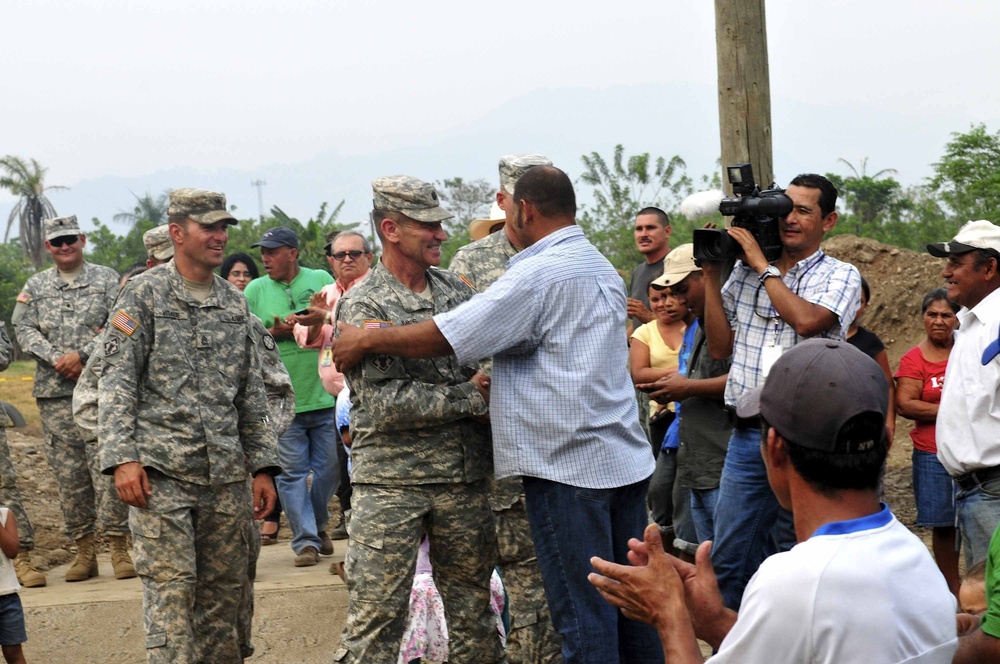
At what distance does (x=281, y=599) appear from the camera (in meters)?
6.77

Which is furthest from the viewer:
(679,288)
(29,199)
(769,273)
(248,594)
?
(29,199)

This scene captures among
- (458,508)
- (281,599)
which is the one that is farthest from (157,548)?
(281,599)

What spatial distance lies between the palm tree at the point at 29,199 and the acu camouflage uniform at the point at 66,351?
4670 cm

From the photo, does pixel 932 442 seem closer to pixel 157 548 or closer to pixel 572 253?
pixel 572 253

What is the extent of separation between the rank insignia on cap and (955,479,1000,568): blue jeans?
373cm

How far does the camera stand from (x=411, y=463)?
4.54m

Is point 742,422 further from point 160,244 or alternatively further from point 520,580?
point 160,244

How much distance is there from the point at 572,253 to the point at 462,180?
38.8m

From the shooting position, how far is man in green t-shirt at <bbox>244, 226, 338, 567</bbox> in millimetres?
8000

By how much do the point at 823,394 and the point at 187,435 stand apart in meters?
3.47

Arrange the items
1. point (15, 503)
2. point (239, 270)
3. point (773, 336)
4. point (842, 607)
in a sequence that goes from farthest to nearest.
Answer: point (239, 270) < point (15, 503) < point (773, 336) < point (842, 607)

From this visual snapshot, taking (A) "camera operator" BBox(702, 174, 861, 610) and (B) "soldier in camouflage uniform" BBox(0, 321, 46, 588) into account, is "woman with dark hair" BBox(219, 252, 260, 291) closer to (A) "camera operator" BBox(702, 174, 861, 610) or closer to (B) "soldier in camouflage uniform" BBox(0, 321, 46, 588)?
(B) "soldier in camouflage uniform" BBox(0, 321, 46, 588)

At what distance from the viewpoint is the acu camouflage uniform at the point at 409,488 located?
446 cm

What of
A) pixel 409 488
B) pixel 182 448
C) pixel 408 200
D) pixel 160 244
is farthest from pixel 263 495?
pixel 160 244
